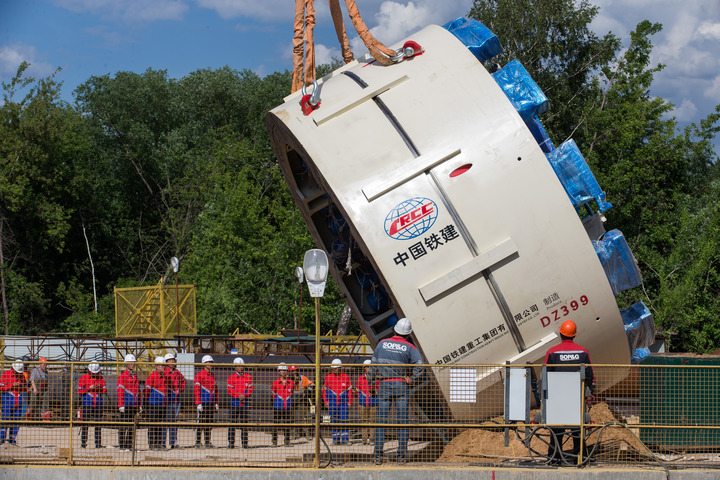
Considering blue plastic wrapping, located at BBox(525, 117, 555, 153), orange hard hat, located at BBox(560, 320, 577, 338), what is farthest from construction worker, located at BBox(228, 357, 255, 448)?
blue plastic wrapping, located at BBox(525, 117, 555, 153)

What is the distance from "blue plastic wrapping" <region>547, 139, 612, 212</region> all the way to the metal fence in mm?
2211

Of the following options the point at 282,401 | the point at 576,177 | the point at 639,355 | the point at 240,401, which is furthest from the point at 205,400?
the point at 639,355

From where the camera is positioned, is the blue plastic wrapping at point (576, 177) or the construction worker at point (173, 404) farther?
the construction worker at point (173, 404)

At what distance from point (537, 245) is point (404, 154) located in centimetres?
199

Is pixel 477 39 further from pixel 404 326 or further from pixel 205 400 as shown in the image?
pixel 205 400

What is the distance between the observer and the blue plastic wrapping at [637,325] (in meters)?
10.8

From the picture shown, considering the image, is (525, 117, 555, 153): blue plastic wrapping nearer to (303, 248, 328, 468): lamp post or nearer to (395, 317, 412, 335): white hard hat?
(395, 317, 412, 335): white hard hat

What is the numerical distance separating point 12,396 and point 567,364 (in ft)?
26.5

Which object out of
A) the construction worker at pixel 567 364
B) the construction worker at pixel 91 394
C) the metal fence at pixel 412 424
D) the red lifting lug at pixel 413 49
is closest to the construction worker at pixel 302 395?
the metal fence at pixel 412 424

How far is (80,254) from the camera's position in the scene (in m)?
47.1

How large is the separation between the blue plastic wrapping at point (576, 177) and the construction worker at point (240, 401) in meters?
4.72

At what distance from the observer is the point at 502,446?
31.6 ft

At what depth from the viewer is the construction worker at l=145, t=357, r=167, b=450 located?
10.0 meters

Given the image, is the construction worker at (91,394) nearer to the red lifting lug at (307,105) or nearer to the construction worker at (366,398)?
the construction worker at (366,398)
